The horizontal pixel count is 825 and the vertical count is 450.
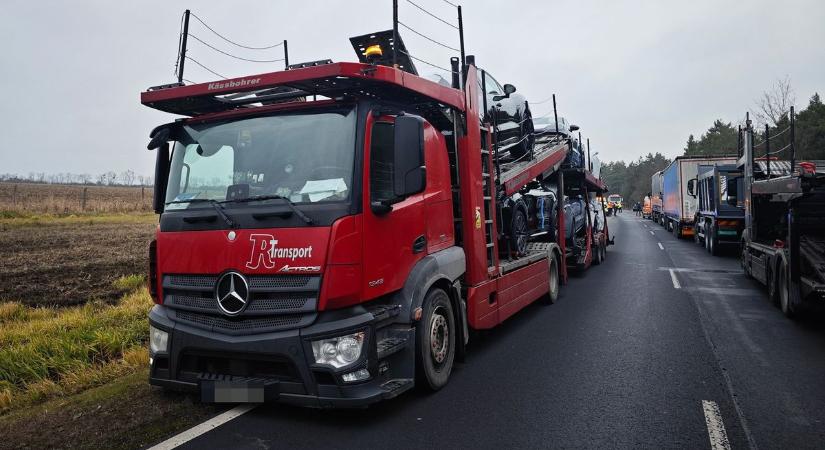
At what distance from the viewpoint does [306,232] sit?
3.76 m

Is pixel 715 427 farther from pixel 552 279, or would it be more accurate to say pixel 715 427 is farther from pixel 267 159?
pixel 552 279

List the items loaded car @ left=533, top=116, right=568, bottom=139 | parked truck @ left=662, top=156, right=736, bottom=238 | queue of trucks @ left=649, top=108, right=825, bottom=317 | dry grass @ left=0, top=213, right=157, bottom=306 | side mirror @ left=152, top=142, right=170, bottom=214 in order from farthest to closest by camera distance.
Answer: parked truck @ left=662, top=156, right=736, bottom=238, loaded car @ left=533, top=116, right=568, bottom=139, dry grass @ left=0, top=213, right=157, bottom=306, queue of trucks @ left=649, top=108, right=825, bottom=317, side mirror @ left=152, top=142, right=170, bottom=214

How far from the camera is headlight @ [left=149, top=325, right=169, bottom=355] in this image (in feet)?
13.6

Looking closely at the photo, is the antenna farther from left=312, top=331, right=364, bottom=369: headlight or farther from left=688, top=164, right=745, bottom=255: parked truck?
left=688, top=164, right=745, bottom=255: parked truck

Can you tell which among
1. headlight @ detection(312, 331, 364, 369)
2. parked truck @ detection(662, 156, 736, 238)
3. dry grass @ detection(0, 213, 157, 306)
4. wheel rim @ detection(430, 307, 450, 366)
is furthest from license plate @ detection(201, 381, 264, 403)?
parked truck @ detection(662, 156, 736, 238)

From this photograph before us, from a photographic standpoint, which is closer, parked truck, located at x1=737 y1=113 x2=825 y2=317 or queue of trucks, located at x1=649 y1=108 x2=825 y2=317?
parked truck, located at x1=737 y1=113 x2=825 y2=317

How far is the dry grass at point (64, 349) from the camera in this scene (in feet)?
16.8

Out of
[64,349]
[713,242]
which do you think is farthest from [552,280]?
[713,242]

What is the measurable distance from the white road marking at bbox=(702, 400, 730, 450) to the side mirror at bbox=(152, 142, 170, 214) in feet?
14.9

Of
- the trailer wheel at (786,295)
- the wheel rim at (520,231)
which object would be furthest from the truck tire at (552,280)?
the trailer wheel at (786,295)

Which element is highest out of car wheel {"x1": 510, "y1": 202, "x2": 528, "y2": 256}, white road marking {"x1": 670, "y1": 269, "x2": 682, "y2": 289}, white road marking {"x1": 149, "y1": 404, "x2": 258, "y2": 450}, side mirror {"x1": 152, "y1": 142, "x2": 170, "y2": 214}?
side mirror {"x1": 152, "y1": 142, "x2": 170, "y2": 214}

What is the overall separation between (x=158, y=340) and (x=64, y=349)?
8.11ft

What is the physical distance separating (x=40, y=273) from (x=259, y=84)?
1032 centimetres

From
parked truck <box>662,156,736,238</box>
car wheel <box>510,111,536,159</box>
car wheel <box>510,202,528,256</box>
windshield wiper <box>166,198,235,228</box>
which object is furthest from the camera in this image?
parked truck <box>662,156,736,238</box>
